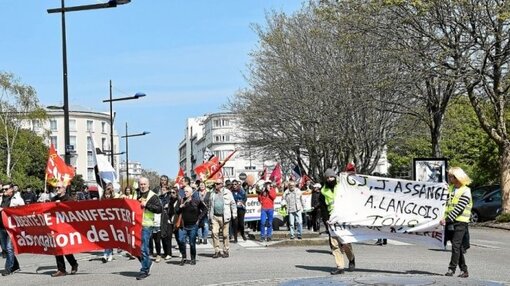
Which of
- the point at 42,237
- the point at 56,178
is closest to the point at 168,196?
the point at 42,237

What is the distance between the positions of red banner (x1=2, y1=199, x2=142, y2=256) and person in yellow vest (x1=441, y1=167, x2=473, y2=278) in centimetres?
503

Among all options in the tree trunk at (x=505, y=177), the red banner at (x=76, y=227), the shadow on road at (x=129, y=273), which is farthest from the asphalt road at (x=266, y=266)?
the tree trunk at (x=505, y=177)

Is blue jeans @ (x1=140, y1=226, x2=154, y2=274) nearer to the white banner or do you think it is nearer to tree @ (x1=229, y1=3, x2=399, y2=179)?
the white banner

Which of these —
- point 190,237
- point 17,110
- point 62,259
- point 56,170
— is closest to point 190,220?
point 190,237

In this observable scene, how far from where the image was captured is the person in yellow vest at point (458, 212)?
1242 centimetres

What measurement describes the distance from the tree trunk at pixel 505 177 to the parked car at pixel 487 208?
1.79m

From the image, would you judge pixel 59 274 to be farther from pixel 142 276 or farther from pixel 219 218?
pixel 219 218

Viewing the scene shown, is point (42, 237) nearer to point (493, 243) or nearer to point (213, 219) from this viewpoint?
point (213, 219)

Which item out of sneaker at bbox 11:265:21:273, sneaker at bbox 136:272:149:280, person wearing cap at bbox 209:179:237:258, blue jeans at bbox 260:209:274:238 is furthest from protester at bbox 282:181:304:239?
sneaker at bbox 136:272:149:280

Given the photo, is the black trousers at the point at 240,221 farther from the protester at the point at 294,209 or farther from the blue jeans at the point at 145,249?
the blue jeans at the point at 145,249

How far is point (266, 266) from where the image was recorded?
15633 mm

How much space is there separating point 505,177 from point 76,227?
65.0ft

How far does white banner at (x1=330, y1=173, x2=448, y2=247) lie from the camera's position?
13688 millimetres

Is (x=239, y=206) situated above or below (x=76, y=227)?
above
